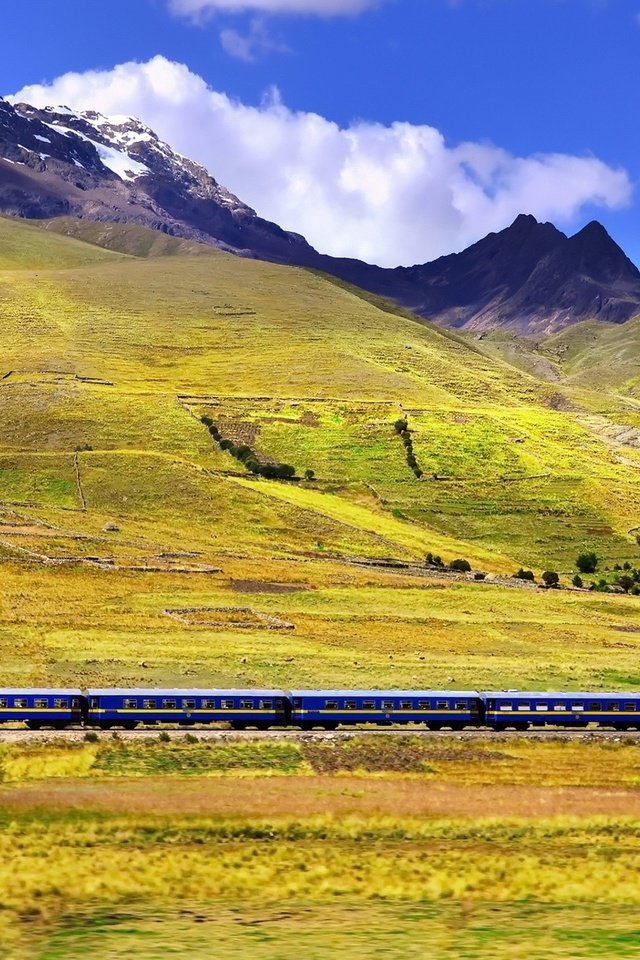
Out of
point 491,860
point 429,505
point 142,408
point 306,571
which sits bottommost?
point 491,860

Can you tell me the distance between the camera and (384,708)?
51.1m

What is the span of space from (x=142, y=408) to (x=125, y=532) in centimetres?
6267

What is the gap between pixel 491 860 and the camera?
33.3 m

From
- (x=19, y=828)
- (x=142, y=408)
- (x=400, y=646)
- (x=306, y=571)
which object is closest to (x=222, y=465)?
(x=142, y=408)

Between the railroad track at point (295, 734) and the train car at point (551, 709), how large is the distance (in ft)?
1.95

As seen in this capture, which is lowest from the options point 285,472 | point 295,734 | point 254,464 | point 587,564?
point 295,734

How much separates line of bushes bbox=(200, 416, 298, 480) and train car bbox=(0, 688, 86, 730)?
3631 inches

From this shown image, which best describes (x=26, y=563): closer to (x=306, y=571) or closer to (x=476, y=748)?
(x=306, y=571)

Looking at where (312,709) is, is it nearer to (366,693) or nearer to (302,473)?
(366,693)

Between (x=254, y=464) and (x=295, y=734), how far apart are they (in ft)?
306

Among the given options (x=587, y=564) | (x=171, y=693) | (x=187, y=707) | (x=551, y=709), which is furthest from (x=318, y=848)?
(x=587, y=564)

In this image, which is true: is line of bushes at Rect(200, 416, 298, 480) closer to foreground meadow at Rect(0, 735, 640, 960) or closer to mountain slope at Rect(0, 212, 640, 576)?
mountain slope at Rect(0, 212, 640, 576)

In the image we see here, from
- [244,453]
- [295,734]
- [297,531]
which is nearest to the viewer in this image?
[295,734]

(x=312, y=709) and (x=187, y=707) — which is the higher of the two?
(x=187, y=707)
